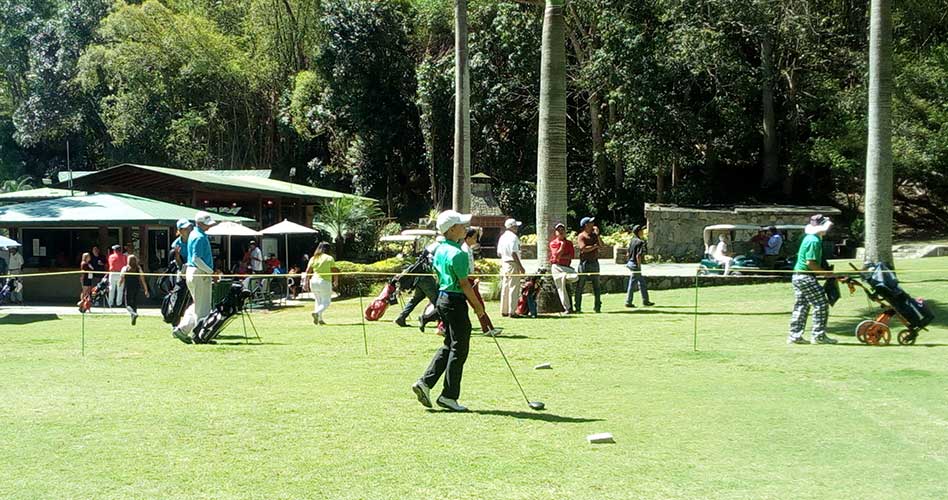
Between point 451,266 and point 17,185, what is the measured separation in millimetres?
47392

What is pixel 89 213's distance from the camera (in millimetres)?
22812

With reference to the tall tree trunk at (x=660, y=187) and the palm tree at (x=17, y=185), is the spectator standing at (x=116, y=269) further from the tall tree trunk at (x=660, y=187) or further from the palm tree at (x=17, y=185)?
the palm tree at (x=17, y=185)

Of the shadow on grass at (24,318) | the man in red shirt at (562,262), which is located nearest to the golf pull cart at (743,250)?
the man in red shirt at (562,262)

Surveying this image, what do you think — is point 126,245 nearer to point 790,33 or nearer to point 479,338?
point 479,338

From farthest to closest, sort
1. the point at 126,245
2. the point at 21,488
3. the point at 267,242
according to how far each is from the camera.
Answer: the point at 267,242
the point at 126,245
the point at 21,488

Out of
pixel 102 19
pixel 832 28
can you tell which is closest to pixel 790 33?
pixel 832 28

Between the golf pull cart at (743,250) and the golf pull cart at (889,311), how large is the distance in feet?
23.5

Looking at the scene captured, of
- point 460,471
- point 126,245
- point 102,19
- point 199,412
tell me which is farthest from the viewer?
point 102,19

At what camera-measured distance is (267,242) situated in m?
31.4

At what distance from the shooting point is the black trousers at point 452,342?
26.3 feet

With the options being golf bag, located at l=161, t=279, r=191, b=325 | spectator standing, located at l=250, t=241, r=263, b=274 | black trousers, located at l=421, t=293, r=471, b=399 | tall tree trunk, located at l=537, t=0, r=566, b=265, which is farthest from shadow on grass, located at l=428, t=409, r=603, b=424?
spectator standing, located at l=250, t=241, r=263, b=274

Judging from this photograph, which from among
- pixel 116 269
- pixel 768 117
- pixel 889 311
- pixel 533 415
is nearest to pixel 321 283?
pixel 116 269

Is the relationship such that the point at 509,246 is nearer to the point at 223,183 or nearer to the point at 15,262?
the point at 223,183

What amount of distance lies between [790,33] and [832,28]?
1.85 meters
